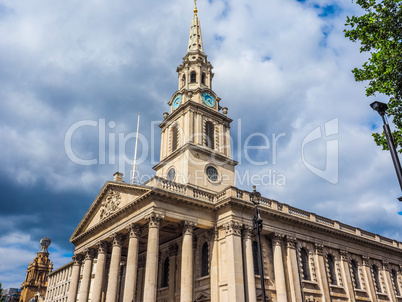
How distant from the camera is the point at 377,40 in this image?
16547mm

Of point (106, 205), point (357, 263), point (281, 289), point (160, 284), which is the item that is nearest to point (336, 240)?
point (357, 263)

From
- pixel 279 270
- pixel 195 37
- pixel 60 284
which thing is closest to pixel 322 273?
pixel 279 270

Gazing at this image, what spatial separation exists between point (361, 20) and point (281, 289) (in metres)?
21.1

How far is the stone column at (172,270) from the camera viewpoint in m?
30.6

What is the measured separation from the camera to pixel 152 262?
79.6 feet

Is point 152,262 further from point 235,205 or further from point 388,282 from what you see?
point 388,282

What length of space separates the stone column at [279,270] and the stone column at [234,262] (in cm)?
433

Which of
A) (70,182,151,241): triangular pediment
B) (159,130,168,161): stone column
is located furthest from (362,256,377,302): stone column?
(70,182,151,241): triangular pediment

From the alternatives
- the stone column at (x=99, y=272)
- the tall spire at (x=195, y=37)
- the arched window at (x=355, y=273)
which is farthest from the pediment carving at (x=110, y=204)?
the arched window at (x=355, y=273)

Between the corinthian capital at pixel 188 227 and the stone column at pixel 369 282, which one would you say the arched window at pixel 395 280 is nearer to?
the stone column at pixel 369 282

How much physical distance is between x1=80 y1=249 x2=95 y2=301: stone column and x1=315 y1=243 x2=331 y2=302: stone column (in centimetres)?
2193

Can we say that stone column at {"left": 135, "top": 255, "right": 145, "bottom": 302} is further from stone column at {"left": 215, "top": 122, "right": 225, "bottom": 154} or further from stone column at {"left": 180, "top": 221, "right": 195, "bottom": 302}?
stone column at {"left": 215, "top": 122, "right": 225, "bottom": 154}

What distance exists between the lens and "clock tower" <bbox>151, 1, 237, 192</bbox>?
37.6 m

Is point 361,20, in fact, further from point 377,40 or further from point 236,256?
point 236,256
